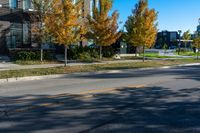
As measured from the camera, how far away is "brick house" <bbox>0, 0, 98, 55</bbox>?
25516 mm

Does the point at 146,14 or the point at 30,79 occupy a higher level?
the point at 146,14

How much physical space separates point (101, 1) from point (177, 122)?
20423 millimetres

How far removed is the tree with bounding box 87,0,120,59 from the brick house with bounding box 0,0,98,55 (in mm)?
1442

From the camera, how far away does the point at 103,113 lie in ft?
23.3

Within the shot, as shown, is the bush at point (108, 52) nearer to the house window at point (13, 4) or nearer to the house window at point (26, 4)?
the house window at point (26, 4)

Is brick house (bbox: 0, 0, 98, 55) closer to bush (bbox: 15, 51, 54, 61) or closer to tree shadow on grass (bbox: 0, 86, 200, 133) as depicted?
bush (bbox: 15, 51, 54, 61)

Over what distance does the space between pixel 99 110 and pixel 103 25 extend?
1840 cm

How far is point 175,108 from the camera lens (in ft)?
25.6

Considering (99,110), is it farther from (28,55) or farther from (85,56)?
(85,56)

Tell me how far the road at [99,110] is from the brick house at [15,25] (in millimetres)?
16185

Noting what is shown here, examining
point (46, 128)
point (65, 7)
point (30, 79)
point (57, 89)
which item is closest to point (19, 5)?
point (65, 7)

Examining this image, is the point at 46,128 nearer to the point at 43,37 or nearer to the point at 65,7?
the point at 65,7

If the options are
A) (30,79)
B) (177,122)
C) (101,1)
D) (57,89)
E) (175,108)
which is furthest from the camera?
(101,1)

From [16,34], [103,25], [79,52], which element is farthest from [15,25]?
[103,25]
